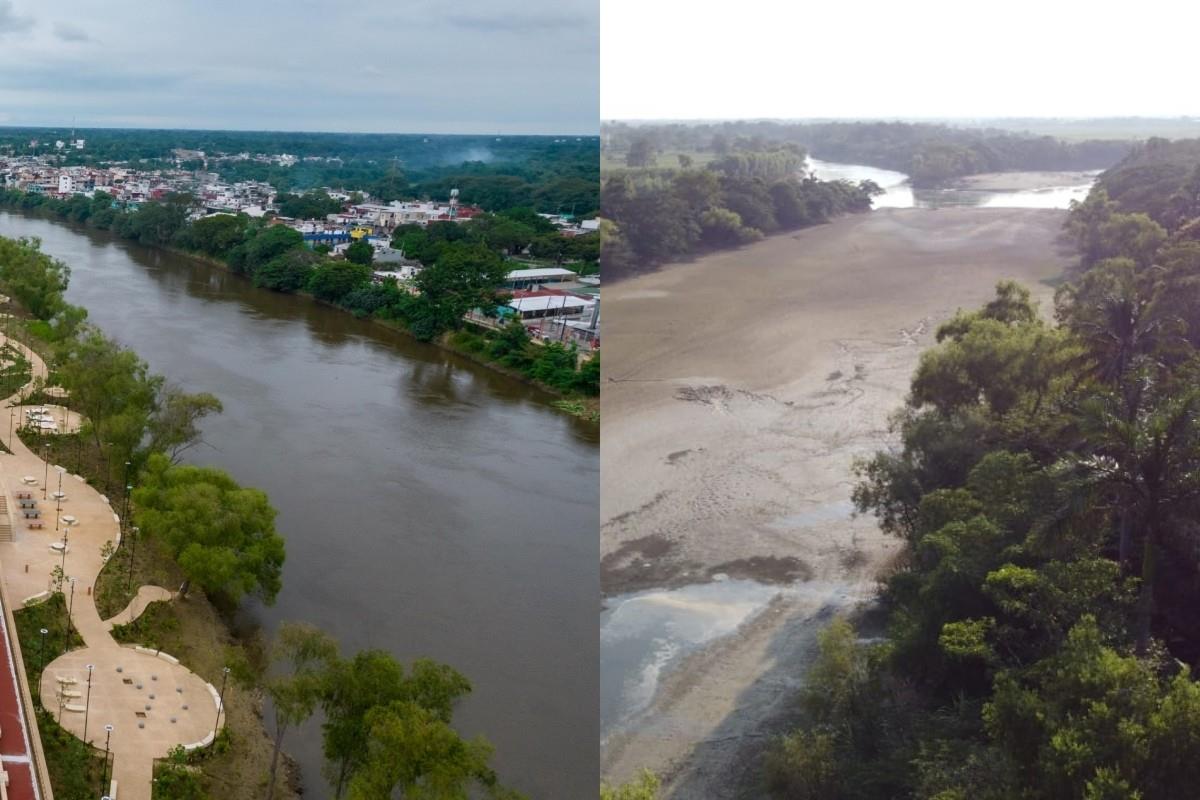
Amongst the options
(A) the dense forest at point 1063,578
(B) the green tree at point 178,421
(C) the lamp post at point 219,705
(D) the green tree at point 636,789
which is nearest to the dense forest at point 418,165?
(B) the green tree at point 178,421

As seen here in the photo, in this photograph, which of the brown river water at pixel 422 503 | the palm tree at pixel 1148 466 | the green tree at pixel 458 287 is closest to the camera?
the palm tree at pixel 1148 466

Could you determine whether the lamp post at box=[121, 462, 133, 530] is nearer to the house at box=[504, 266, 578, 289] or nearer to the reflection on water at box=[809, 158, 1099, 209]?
the reflection on water at box=[809, 158, 1099, 209]

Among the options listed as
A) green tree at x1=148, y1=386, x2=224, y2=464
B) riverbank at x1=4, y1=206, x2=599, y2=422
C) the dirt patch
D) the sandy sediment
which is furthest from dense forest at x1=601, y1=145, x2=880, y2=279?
riverbank at x1=4, y1=206, x2=599, y2=422

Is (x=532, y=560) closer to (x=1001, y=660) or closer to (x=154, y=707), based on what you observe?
(x=154, y=707)

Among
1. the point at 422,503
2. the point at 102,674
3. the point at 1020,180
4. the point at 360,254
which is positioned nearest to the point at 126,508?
the point at 422,503

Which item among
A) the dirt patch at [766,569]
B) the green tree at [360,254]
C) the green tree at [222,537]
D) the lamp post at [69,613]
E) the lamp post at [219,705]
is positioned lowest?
the lamp post at [219,705]

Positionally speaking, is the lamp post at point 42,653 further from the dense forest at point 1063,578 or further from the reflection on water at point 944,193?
the reflection on water at point 944,193
